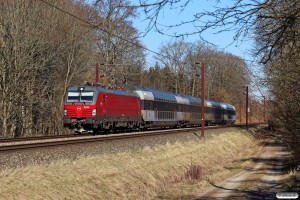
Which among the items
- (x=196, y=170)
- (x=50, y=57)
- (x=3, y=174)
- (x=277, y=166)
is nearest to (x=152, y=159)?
(x=196, y=170)

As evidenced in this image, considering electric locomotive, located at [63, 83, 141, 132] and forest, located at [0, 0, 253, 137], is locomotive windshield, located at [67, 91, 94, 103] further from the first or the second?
forest, located at [0, 0, 253, 137]

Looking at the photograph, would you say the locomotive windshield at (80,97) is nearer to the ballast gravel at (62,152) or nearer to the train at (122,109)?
the train at (122,109)

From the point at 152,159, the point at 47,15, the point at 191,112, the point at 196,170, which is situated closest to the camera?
the point at 152,159

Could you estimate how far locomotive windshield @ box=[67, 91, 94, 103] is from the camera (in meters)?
27.8

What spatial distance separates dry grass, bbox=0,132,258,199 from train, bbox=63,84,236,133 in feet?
25.0

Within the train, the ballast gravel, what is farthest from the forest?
the ballast gravel

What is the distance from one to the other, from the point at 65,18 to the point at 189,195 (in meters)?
27.8

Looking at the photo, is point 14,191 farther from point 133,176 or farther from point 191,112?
point 191,112

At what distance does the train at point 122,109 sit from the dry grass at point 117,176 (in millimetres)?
7621

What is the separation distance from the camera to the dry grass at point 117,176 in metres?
9.64

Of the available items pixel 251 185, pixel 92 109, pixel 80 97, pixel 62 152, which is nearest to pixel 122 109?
pixel 80 97

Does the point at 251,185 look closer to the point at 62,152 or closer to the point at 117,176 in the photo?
the point at 117,176

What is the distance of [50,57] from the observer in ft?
109

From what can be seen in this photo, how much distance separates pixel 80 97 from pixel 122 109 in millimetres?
→ 4187
